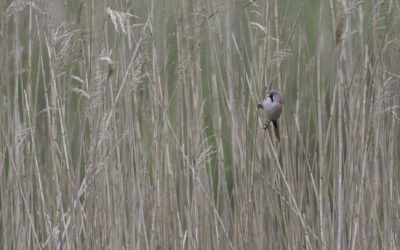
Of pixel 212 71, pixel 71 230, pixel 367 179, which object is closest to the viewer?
pixel 71 230

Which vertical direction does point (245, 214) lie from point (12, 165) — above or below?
below

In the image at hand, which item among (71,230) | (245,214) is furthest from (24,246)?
(245,214)

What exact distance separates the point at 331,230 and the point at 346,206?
0.10 metres

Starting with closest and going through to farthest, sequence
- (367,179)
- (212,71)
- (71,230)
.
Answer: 1. (71,230)
2. (367,179)
3. (212,71)

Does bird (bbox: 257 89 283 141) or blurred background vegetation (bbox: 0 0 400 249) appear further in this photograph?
blurred background vegetation (bbox: 0 0 400 249)

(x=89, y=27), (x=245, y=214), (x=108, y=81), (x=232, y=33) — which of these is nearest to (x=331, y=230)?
(x=245, y=214)

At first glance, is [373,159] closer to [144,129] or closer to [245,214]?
[245,214]

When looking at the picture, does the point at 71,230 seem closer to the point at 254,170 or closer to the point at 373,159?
the point at 254,170

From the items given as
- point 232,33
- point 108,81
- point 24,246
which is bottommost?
point 24,246

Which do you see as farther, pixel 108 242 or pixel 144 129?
pixel 144 129

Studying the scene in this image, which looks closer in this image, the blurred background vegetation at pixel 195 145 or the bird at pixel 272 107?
the bird at pixel 272 107

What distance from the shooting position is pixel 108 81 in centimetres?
232

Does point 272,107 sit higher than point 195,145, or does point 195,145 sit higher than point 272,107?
point 272,107

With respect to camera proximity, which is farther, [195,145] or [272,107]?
[195,145]
